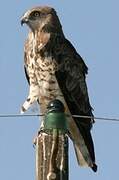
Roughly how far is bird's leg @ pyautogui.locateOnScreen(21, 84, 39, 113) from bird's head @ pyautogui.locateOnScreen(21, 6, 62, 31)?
1205 millimetres

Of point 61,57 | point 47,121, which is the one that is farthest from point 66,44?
point 47,121

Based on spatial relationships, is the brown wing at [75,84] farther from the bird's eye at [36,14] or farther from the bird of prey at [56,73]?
the bird's eye at [36,14]

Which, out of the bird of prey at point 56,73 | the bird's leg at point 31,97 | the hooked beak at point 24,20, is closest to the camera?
the bird's leg at point 31,97

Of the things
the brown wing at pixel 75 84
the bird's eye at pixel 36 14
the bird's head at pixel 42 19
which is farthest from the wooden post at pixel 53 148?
the bird's eye at pixel 36 14

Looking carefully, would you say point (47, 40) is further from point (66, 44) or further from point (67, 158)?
point (67, 158)

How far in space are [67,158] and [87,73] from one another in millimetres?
6224

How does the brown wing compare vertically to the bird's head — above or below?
below

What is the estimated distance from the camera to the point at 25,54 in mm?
10758

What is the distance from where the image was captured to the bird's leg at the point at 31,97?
30.2ft

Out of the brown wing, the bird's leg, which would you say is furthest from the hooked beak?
the bird's leg

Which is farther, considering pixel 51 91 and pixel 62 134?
pixel 51 91

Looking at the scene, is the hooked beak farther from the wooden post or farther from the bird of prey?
the wooden post

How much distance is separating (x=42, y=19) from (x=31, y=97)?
185cm

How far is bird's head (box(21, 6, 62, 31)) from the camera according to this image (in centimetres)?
1103
